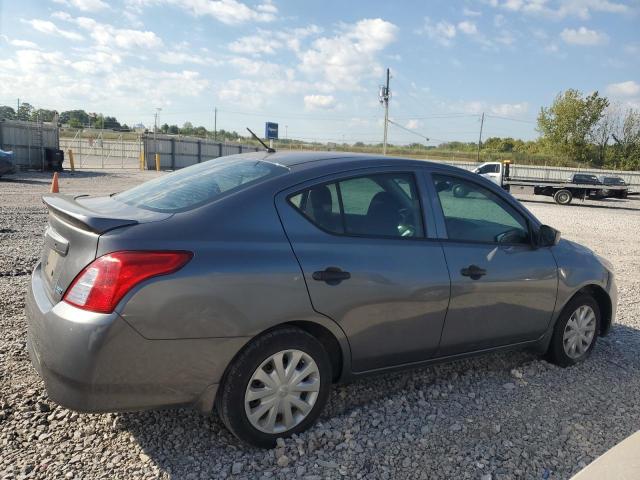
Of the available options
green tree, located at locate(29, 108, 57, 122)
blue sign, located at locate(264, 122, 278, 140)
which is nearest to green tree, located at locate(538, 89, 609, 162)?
blue sign, located at locate(264, 122, 278, 140)

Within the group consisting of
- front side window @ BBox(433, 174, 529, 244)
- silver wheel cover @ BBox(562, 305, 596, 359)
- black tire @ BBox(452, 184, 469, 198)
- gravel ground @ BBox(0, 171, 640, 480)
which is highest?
black tire @ BBox(452, 184, 469, 198)

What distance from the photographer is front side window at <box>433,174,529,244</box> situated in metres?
3.64

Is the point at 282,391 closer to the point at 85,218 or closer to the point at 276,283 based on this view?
the point at 276,283

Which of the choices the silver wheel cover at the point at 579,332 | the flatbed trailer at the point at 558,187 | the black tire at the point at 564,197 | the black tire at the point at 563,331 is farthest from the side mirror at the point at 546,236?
the black tire at the point at 564,197

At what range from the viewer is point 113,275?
96.5 inches

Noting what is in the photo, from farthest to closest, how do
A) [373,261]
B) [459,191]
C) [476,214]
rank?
[476,214], [459,191], [373,261]

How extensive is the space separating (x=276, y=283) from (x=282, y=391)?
24.8 inches

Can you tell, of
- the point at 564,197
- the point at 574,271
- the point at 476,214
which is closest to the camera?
the point at 476,214

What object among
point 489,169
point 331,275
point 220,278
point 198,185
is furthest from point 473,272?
point 489,169

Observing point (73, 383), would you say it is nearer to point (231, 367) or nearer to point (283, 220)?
point (231, 367)

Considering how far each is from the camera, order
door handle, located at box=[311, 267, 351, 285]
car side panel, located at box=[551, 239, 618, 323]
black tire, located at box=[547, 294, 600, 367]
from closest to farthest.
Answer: door handle, located at box=[311, 267, 351, 285]
car side panel, located at box=[551, 239, 618, 323]
black tire, located at box=[547, 294, 600, 367]

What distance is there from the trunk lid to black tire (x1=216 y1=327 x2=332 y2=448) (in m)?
0.84

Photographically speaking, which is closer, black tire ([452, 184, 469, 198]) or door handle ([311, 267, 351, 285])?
door handle ([311, 267, 351, 285])

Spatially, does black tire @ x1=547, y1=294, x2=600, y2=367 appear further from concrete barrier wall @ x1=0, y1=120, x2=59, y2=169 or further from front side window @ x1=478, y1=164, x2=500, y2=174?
concrete barrier wall @ x1=0, y1=120, x2=59, y2=169
